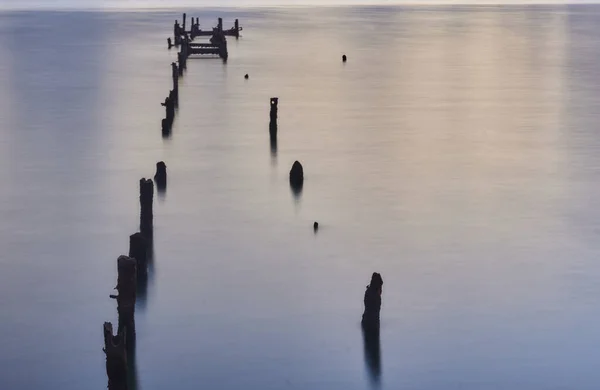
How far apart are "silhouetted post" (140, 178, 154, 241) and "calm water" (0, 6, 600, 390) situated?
3.47 ft

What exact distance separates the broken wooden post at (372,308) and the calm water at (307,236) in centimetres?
33

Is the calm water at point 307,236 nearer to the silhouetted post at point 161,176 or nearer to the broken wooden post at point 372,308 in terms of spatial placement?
the broken wooden post at point 372,308

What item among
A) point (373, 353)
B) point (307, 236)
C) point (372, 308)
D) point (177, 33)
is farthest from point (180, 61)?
point (373, 353)

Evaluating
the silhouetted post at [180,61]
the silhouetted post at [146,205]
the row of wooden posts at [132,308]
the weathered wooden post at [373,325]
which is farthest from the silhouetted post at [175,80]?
the weathered wooden post at [373,325]

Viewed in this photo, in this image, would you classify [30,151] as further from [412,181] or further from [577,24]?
[577,24]

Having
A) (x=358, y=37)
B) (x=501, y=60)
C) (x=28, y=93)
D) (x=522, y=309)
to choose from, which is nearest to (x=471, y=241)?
(x=522, y=309)

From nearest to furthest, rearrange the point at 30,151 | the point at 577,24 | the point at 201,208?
the point at 201,208, the point at 30,151, the point at 577,24

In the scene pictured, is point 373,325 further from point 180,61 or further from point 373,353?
point 180,61

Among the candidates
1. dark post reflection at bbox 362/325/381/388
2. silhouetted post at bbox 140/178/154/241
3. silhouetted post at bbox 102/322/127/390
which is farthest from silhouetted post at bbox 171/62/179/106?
silhouetted post at bbox 102/322/127/390

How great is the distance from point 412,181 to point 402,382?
1955cm

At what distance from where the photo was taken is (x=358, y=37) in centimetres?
13750

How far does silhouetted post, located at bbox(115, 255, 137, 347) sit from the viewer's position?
22891 millimetres

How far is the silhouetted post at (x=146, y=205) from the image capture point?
99.6 ft

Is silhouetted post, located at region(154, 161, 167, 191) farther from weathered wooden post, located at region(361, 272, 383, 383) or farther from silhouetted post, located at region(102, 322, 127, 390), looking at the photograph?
silhouetted post, located at region(102, 322, 127, 390)
